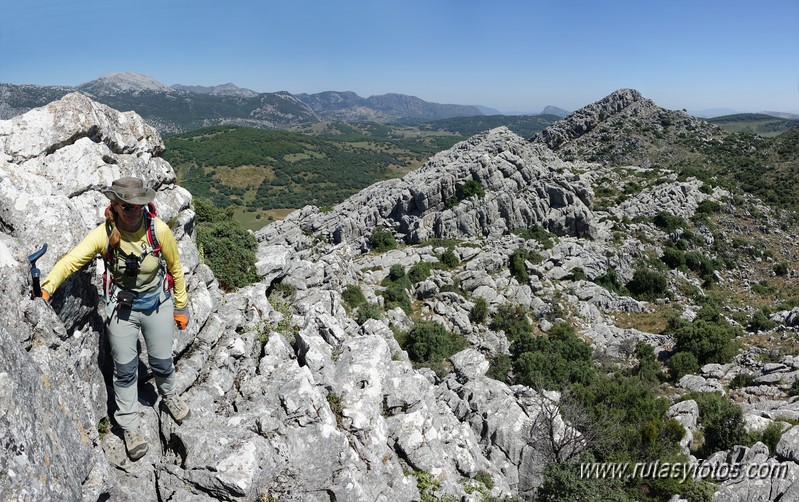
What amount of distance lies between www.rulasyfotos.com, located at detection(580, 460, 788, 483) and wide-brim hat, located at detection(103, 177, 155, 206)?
1285 centimetres

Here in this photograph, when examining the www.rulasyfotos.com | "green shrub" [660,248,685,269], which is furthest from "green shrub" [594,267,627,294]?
the www.rulasyfotos.com

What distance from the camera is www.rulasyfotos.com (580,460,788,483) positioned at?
12.4m

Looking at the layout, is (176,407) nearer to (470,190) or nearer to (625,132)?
(470,190)

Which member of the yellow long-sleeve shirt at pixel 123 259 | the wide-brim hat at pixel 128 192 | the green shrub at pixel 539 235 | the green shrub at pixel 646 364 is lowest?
the green shrub at pixel 646 364

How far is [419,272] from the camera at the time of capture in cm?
2906

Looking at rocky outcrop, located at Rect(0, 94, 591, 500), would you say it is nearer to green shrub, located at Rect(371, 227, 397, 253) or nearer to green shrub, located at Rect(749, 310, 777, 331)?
green shrub, located at Rect(749, 310, 777, 331)

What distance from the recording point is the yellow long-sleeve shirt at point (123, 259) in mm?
5168

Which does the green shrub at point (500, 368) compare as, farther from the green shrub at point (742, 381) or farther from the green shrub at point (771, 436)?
the green shrub at point (742, 381)

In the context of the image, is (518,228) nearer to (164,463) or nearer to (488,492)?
(488,492)

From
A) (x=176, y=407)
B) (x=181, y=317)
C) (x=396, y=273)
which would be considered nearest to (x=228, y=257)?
(x=176, y=407)

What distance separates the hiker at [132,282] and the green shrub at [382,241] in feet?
96.2

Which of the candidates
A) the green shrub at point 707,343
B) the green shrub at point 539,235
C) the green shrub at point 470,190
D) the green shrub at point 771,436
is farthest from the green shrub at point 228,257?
the green shrub at point 470,190

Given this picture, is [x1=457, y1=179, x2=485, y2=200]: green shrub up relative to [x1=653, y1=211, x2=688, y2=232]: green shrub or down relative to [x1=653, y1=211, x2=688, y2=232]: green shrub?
up

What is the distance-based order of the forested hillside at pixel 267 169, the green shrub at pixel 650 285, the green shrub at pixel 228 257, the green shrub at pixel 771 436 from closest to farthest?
the green shrub at pixel 228 257, the green shrub at pixel 771 436, the green shrub at pixel 650 285, the forested hillside at pixel 267 169
